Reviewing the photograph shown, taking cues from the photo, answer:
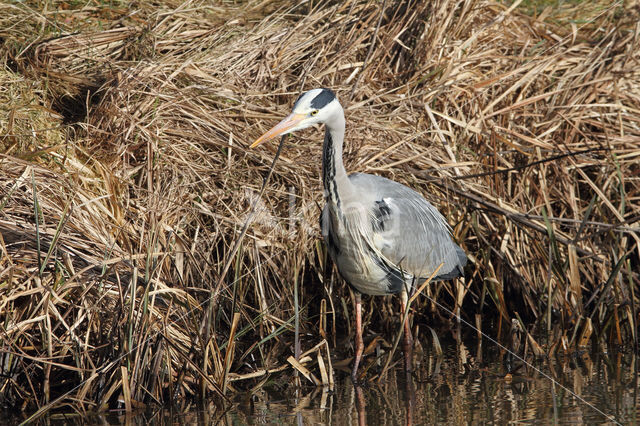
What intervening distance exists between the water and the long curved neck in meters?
1.01

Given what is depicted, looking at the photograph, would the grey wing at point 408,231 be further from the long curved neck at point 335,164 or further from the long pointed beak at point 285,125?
the long pointed beak at point 285,125

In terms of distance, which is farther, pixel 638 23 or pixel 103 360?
pixel 638 23

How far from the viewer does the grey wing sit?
416 centimetres

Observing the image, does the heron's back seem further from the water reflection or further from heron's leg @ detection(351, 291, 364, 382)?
the water reflection

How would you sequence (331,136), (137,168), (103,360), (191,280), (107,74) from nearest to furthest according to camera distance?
(103,360) < (331,136) < (191,280) < (137,168) < (107,74)

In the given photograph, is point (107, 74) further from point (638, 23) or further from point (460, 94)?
point (638, 23)

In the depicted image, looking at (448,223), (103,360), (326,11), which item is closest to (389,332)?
(448,223)

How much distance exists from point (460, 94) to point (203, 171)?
6.31 ft

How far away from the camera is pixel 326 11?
570 cm

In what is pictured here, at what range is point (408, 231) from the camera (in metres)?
4.28

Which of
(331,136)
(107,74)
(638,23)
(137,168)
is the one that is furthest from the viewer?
(638,23)

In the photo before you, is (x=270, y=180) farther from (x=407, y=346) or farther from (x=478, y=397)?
(x=478, y=397)

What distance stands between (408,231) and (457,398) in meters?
0.97

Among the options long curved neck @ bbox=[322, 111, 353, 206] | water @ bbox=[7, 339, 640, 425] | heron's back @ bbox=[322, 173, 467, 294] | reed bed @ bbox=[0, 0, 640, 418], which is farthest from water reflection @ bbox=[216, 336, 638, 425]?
long curved neck @ bbox=[322, 111, 353, 206]
